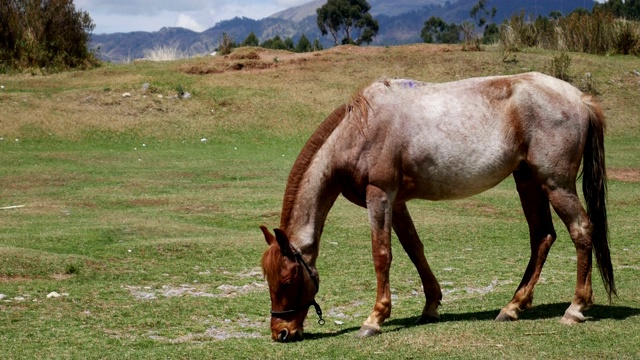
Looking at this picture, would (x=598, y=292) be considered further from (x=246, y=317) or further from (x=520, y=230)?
(x=520, y=230)

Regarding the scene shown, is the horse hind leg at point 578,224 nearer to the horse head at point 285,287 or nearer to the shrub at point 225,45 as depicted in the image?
the horse head at point 285,287

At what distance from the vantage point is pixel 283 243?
759cm

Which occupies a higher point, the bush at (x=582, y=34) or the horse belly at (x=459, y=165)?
the bush at (x=582, y=34)

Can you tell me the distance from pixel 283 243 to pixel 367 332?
1.06 metres

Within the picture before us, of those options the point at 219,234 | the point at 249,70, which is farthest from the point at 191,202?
the point at 249,70

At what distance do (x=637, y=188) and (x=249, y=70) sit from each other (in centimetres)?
1772

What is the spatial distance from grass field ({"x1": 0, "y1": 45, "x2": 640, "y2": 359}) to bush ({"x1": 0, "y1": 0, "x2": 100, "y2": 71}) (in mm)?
1693

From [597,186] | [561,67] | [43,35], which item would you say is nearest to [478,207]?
[597,186]

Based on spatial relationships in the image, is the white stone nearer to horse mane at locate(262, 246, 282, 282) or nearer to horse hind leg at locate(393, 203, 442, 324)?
horse mane at locate(262, 246, 282, 282)

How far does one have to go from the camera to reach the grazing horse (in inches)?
308

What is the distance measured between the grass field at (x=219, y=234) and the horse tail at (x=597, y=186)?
1.57ft

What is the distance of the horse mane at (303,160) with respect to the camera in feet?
26.1

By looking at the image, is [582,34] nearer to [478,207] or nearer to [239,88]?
[239,88]

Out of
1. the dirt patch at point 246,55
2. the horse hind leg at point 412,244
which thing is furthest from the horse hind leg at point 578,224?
the dirt patch at point 246,55
